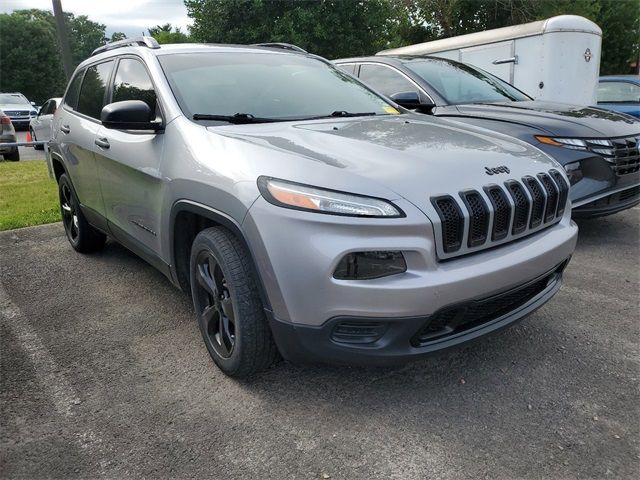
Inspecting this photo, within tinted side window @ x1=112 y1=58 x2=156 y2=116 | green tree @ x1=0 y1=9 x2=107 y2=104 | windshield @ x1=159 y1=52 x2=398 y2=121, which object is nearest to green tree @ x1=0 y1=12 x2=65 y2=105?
green tree @ x1=0 y1=9 x2=107 y2=104

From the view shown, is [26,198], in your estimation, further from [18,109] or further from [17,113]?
[18,109]

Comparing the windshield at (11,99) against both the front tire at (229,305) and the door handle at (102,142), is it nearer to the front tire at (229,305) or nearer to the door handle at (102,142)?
the door handle at (102,142)

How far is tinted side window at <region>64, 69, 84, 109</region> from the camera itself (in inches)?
187

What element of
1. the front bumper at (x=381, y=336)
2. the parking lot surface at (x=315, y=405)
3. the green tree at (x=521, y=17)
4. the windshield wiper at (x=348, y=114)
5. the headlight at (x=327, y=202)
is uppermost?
the green tree at (x=521, y=17)

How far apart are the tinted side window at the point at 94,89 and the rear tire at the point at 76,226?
2.34ft

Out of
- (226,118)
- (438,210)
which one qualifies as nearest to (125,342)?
(226,118)

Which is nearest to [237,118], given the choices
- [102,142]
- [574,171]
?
[102,142]

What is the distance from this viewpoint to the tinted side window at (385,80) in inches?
226

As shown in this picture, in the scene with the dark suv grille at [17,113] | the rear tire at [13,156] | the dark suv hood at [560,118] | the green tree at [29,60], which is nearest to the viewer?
the dark suv hood at [560,118]

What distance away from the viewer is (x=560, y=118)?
4.83 m

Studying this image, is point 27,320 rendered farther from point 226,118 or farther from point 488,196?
point 488,196

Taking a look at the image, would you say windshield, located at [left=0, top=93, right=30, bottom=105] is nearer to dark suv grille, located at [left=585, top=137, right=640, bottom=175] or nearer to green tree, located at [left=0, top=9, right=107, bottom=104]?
dark suv grille, located at [left=585, top=137, right=640, bottom=175]

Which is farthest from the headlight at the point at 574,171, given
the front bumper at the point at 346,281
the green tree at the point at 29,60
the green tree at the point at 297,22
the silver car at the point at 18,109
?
the green tree at the point at 29,60

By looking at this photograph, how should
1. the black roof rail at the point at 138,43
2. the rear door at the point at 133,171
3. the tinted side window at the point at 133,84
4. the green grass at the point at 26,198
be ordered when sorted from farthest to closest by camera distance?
the green grass at the point at 26,198 → the black roof rail at the point at 138,43 → the tinted side window at the point at 133,84 → the rear door at the point at 133,171
